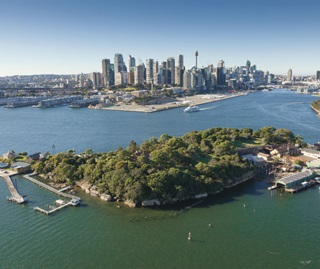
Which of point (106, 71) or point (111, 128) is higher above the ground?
point (106, 71)

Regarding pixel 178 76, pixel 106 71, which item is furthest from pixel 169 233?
pixel 106 71

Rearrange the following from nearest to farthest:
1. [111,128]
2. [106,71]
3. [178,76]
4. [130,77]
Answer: [111,128] < [178,76] < [130,77] < [106,71]

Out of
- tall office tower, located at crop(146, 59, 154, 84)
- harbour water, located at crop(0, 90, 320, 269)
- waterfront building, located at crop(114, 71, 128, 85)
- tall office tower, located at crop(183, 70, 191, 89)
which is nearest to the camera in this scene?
harbour water, located at crop(0, 90, 320, 269)

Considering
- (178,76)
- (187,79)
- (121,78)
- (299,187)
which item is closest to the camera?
(299,187)

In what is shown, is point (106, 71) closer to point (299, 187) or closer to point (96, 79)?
point (96, 79)

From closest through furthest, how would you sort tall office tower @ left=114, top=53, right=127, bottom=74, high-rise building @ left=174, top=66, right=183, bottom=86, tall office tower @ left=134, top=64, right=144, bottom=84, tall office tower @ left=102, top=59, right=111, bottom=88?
1. tall office tower @ left=134, top=64, right=144, bottom=84
2. high-rise building @ left=174, top=66, right=183, bottom=86
3. tall office tower @ left=102, top=59, right=111, bottom=88
4. tall office tower @ left=114, top=53, right=127, bottom=74

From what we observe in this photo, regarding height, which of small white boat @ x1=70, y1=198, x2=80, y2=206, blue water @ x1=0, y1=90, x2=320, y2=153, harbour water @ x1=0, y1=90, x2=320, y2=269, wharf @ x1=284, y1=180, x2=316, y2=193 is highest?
blue water @ x1=0, y1=90, x2=320, y2=153

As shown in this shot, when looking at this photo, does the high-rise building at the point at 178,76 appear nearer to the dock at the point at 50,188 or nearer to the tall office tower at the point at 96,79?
the tall office tower at the point at 96,79

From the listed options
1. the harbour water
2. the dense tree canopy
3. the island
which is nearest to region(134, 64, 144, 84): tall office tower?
the island

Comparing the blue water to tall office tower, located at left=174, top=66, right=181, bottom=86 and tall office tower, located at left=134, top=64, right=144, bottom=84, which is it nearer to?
tall office tower, located at left=134, top=64, right=144, bottom=84
